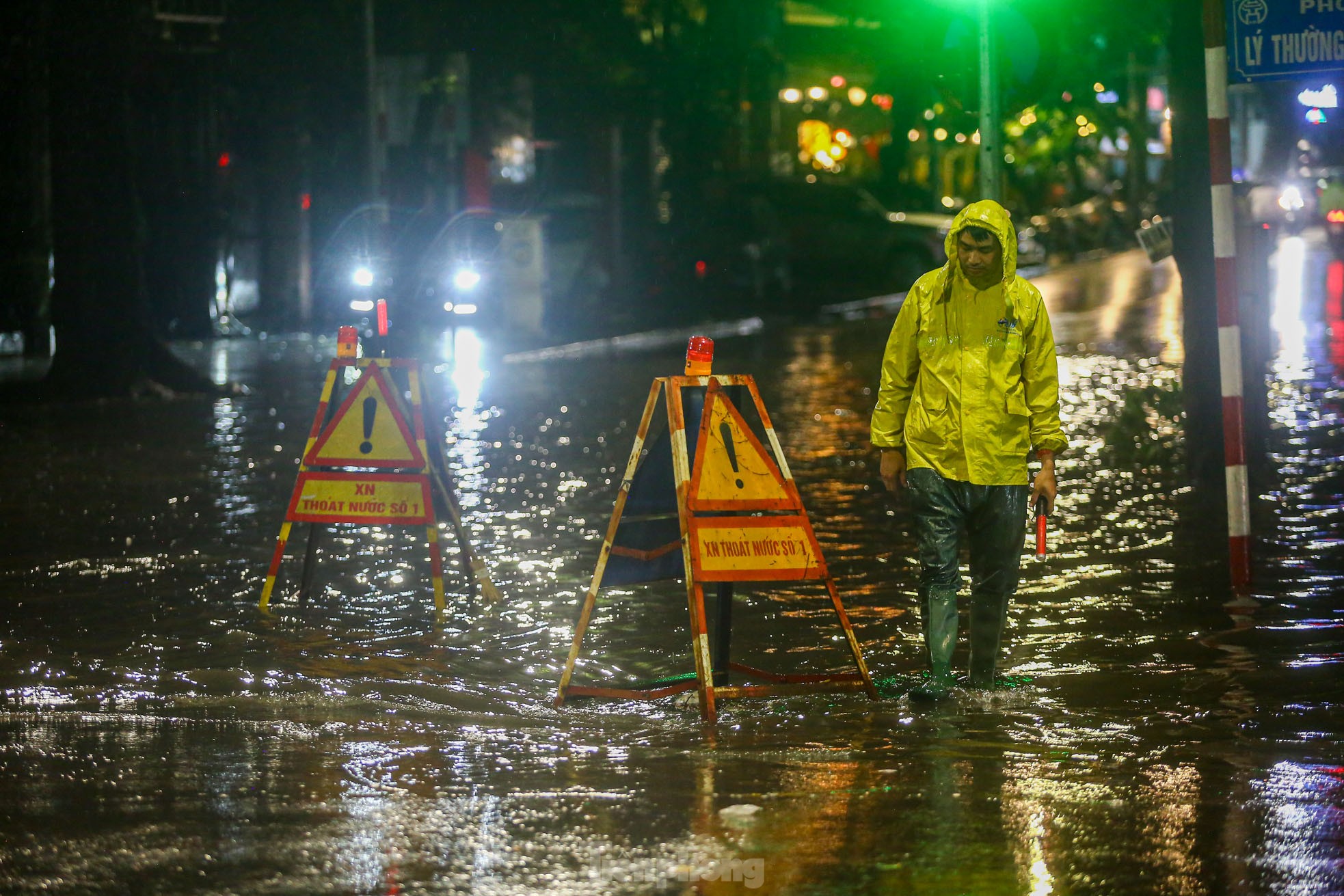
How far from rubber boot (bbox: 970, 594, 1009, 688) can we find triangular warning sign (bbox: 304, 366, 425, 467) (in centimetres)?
289

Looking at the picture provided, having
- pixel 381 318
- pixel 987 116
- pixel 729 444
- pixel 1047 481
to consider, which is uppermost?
pixel 987 116

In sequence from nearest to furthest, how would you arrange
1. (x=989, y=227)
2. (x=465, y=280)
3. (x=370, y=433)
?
1. (x=989, y=227)
2. (x=370, y=433)
3. (x=465, y=280)

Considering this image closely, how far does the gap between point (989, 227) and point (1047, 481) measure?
3.11ft

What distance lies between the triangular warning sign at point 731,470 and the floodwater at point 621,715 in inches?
28.7

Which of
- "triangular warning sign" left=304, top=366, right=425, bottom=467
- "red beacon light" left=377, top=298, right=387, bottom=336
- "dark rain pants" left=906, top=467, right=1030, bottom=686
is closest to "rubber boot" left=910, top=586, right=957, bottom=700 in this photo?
"dark rain pants" left=906, top=467, right=1030, bottom=686

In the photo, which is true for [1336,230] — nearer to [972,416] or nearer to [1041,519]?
[1041,519]

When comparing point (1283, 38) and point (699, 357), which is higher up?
point (1283, 38)

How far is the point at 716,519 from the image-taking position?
21.5ft

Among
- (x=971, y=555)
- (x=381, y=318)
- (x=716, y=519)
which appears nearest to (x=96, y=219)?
(x=381, y=318)

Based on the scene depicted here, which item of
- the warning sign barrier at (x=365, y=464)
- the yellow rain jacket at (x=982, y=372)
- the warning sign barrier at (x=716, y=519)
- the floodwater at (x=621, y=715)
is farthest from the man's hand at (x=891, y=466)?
the warning sign barrier at (x=365, y=464)

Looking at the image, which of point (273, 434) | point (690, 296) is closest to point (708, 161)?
point (690, 296)

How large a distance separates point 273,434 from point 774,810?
1131 cm

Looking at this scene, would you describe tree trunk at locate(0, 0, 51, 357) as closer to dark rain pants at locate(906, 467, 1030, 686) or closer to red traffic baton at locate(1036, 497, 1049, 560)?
dark rain pants at locate(906, 467, 1030, 686)

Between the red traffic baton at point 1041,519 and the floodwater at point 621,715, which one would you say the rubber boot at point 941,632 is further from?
the red traffic baton at point 1041,519
